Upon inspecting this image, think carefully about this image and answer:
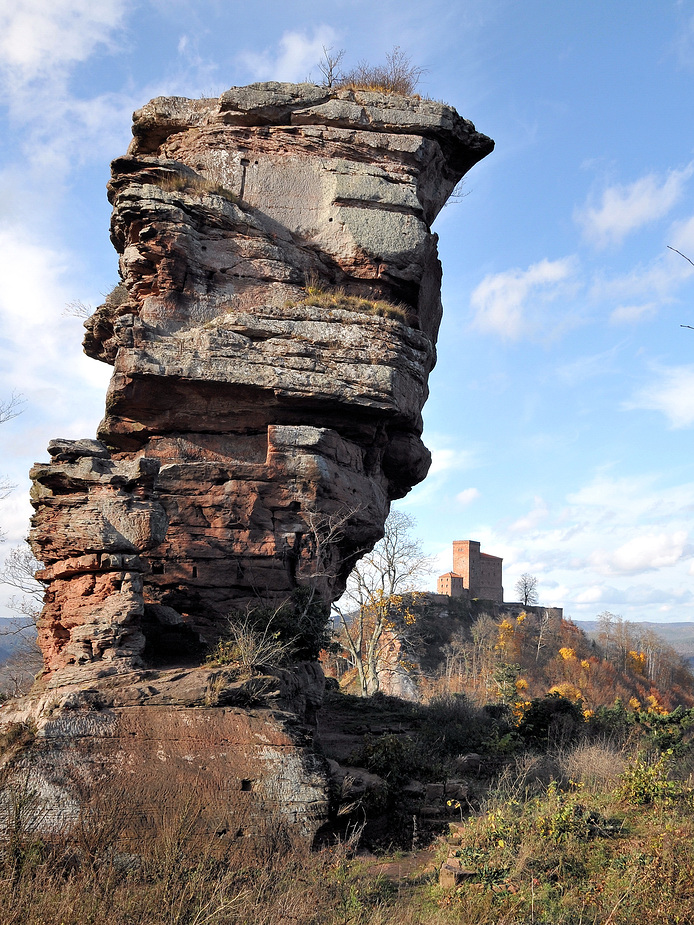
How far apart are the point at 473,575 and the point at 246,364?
65.9 m

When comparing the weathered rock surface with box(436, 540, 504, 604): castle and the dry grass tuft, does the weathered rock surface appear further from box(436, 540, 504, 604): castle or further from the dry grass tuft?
box(436, 540, 504, 604): castle

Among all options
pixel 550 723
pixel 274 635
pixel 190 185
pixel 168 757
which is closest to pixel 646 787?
pixel 274 635

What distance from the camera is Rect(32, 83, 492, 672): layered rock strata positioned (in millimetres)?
9680

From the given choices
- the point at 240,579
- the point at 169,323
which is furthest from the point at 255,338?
the point at 240,579

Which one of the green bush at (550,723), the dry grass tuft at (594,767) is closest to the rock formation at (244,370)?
the dry grass tuft at (594,767)

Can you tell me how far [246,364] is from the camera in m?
12.3

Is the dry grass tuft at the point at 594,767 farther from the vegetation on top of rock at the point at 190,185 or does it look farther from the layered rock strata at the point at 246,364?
the vegetation on top of rock at the point at 190,185

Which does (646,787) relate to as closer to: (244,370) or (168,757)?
(168,757)

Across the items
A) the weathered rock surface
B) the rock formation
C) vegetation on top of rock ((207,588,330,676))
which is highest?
the rock formation

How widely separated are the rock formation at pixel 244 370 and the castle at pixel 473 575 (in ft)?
194

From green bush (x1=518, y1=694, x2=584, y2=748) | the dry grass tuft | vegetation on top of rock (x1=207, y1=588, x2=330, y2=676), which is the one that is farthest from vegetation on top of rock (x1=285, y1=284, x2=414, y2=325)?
green bush (x1=518, y1=694, x2=584, y2=748)

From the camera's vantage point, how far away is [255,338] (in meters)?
12.8

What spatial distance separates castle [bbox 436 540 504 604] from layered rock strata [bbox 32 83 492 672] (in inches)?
2338

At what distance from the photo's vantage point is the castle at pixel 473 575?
241 feet
